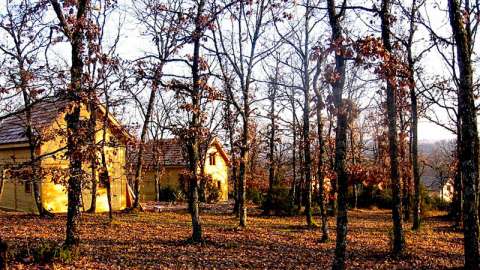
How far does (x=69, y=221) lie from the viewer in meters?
12.8

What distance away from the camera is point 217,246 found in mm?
14648

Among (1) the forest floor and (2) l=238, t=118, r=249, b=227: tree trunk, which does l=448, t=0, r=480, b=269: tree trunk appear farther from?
(2) l=238, t=118, r=249, b=227: tree trunk

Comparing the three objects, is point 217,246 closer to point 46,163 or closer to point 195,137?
point 195,137

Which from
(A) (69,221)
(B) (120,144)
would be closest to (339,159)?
(B) (120,144)

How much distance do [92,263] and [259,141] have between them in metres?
20.4

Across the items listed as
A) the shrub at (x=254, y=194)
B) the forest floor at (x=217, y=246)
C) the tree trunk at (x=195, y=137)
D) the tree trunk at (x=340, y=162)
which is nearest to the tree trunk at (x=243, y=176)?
the forest floor at (x=217, y=246)

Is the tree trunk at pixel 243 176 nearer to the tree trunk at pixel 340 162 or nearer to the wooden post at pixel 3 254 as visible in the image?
the tree trunk at pixel 340 162

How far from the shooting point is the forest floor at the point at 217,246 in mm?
11859

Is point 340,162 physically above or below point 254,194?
above

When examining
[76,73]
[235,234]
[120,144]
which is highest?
[76,73]

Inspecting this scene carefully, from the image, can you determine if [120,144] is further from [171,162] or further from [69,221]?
[171,162]

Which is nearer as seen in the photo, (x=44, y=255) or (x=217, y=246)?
(x=44, y=255)

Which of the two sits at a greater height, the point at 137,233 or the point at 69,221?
the point at 69,221

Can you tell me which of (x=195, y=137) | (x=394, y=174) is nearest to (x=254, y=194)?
(x=195, y=137)
